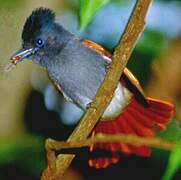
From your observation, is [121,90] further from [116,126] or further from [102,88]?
[102,88]

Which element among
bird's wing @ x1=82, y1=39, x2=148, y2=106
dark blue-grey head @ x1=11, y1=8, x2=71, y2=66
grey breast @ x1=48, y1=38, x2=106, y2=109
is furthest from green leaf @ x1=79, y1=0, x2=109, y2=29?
grey breast @ x1=48, y1=38, x2=106, y2=109

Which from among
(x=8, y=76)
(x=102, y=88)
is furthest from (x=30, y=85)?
(x=102, y=88)

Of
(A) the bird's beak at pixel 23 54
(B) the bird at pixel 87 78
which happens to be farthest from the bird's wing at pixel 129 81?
(A) the bird's beak at pixel 23 54

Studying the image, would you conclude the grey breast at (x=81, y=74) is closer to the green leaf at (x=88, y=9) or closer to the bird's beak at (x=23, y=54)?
the bird's beak at (x=23, y=54)

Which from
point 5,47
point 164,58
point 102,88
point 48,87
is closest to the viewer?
point 102,88

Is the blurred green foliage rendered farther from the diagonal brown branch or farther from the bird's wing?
the diagonal brown branch

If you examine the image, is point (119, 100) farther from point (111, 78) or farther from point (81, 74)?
point (111, 78)
